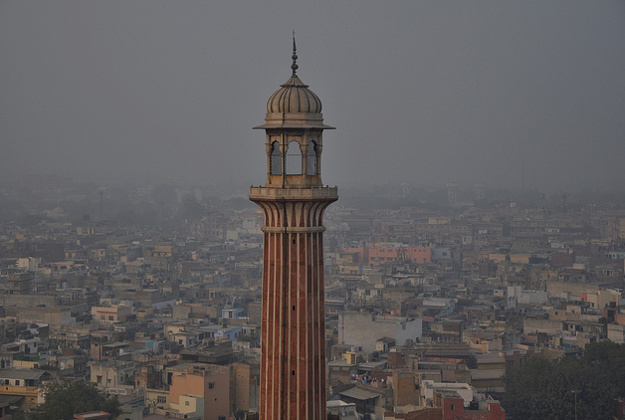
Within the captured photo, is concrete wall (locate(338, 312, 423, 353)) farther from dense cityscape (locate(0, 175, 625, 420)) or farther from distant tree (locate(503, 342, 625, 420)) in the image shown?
distant tree (locate(503, 342, 625, 420))

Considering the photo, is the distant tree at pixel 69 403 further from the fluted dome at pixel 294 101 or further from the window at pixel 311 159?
the fluted dome at pixel 294 101

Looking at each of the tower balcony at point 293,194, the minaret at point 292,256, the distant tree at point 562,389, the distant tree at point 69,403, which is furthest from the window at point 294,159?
the distant tree at point 562,389

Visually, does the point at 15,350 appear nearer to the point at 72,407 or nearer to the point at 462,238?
the point at 72,407

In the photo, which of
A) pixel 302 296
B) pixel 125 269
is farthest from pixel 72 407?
pixel 125 269

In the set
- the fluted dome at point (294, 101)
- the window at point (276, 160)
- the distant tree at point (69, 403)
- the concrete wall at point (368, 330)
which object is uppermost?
the fluted dome at point (294, 101)

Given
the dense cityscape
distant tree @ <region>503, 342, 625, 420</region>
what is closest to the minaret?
the dense cityscape

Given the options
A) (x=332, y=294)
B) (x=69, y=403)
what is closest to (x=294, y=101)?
(x=69, y=403)
